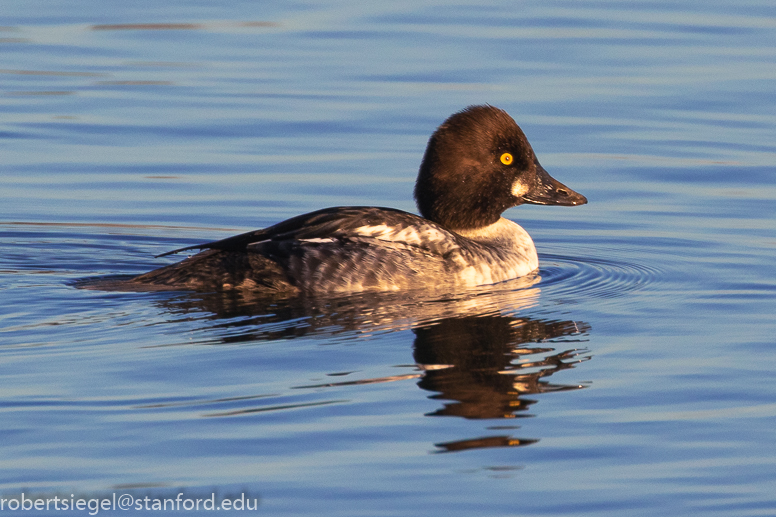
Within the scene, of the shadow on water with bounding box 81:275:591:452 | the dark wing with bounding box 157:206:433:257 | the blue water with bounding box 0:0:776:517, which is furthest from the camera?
the dark wing with bounding box 157:206:433:257

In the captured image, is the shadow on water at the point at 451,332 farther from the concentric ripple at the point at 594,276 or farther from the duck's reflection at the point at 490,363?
the concentric ripple at the point at 594,276

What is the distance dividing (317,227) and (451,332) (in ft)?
5.22

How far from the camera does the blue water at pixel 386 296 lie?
6297 mm

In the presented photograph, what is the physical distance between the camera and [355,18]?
19156 millimetres

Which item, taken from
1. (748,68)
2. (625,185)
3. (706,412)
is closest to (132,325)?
(706,412)

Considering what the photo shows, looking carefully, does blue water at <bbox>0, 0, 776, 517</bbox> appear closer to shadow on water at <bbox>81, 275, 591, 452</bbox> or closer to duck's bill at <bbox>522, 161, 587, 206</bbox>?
shadow on water at <bbox>81, 275, 591, 452</bbox>

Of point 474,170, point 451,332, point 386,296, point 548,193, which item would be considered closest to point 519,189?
point 548,193

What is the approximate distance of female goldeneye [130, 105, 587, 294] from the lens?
9.59 metres

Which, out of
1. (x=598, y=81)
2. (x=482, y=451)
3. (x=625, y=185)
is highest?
(x=598, y=81)

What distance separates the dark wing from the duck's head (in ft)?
2.62

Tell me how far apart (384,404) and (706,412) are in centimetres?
165

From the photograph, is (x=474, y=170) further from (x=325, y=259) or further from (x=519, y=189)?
(x=325, y=259)

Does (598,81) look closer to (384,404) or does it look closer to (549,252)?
(549,252)

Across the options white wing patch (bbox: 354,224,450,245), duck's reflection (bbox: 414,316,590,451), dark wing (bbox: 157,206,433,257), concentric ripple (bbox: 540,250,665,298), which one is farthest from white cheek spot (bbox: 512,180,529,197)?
duck's reflection (bbox: 414,316,590,451)
